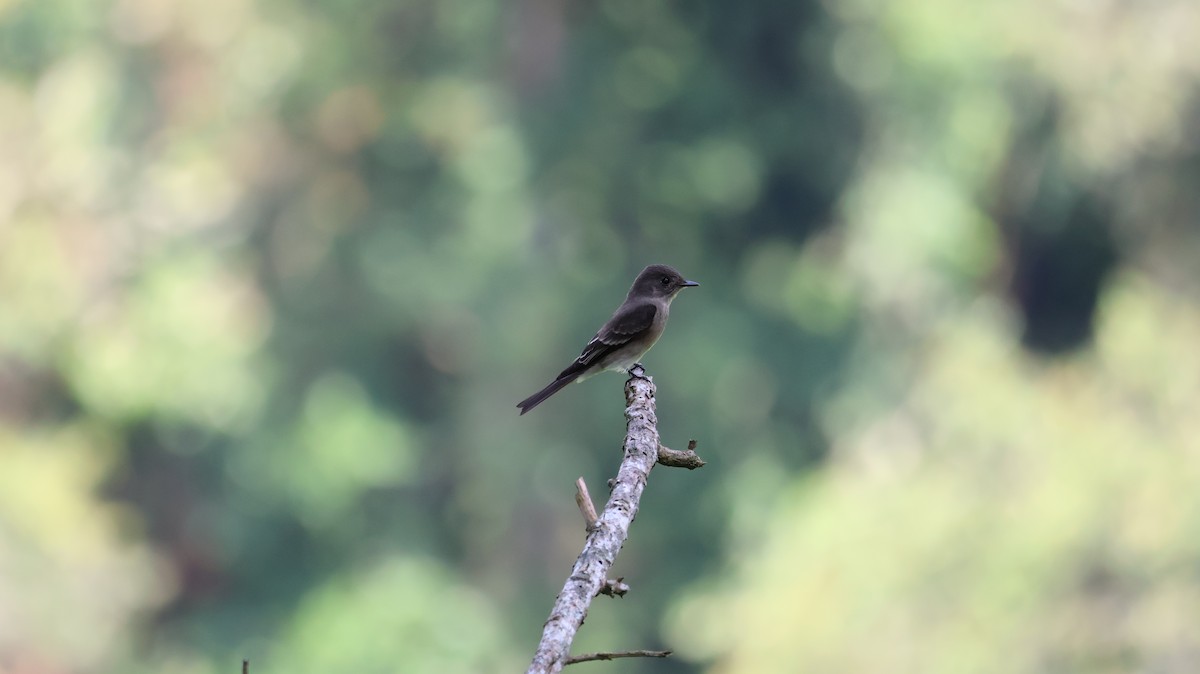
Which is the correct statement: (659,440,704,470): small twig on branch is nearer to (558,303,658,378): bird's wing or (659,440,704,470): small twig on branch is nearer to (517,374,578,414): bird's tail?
(517,374,578,414): bird's tail

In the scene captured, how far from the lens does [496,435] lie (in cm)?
1605

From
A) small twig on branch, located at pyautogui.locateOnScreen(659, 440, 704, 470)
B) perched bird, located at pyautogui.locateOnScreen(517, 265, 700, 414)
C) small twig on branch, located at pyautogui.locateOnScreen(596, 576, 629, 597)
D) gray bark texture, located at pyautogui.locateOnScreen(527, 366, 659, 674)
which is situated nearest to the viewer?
gray bark texture, located at pyautogui.locateOnScreen(527, 366, 659, 674)

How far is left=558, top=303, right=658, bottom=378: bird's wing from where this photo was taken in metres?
6.00

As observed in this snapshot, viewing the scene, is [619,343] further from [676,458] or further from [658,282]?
[676,458]

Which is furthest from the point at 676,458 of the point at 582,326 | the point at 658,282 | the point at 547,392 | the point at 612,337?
the point at 582,326

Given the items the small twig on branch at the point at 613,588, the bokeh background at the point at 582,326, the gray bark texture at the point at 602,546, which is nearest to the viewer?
the gray bark texture at the point at 602,546

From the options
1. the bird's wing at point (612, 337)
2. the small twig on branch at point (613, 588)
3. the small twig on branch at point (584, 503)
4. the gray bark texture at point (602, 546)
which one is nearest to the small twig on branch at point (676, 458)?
the gray bark texture at point (602, 546)

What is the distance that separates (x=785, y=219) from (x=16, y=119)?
364 inches

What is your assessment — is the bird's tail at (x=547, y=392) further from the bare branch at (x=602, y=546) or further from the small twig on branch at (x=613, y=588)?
the small twig on branch at (x=613, y=588)

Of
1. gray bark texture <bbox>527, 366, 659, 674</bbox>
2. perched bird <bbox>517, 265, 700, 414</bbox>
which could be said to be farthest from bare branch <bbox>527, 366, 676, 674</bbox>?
perched bird <bbox>517, 265, 700, 414</bbox>

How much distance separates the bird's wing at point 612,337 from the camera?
6.00 meters

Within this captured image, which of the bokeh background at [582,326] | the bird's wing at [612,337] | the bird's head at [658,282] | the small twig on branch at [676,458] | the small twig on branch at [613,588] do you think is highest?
the bokeh background at [582,326]

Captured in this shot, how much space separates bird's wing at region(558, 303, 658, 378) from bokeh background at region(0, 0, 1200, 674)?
874 centimetres

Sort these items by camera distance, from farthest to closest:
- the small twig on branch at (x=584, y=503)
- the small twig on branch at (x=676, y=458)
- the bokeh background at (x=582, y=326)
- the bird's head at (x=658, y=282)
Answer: the bokeh background at (x=582, y=326)
the bird's head at (x=658, y=282)
the small twig on branch at (x=676, y=458)
the small twig on branch at (x=584, y=503)
